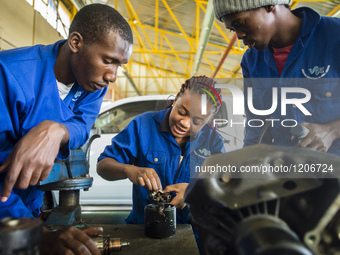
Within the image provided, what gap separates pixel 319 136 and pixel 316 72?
43 centimetres

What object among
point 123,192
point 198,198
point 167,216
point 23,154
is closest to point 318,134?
point 167,216

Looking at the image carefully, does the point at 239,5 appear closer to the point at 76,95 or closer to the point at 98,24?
the point at 98,24

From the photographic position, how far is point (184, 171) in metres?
1.58

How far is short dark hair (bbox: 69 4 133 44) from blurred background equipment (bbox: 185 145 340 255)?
2.82ft

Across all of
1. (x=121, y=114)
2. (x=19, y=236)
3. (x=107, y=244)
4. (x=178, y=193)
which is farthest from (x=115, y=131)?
(x=19, y=236)

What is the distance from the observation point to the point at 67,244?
67 cm

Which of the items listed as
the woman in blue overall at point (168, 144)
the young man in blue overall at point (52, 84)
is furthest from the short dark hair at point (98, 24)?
the woman in blue overall at point (168, 144)

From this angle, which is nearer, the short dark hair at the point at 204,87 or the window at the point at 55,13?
the short dark hair at the point at 204,87

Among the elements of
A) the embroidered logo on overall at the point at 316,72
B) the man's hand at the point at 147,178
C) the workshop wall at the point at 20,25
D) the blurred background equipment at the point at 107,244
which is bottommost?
the blurred background equipment at the point at 107,244

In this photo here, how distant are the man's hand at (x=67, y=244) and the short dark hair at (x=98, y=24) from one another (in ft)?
2.53

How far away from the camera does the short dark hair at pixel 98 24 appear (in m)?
1.12

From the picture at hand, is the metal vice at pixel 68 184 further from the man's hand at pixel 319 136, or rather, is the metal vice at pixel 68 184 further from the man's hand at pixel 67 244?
the man's hand at pixel 319 136

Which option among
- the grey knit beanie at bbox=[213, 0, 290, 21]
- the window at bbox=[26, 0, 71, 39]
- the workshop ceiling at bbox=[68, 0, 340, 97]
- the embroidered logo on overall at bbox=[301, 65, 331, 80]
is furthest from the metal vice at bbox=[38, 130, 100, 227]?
the window at bbox=[26, 0, 71, 39]

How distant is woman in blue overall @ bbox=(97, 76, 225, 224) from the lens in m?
1.51
